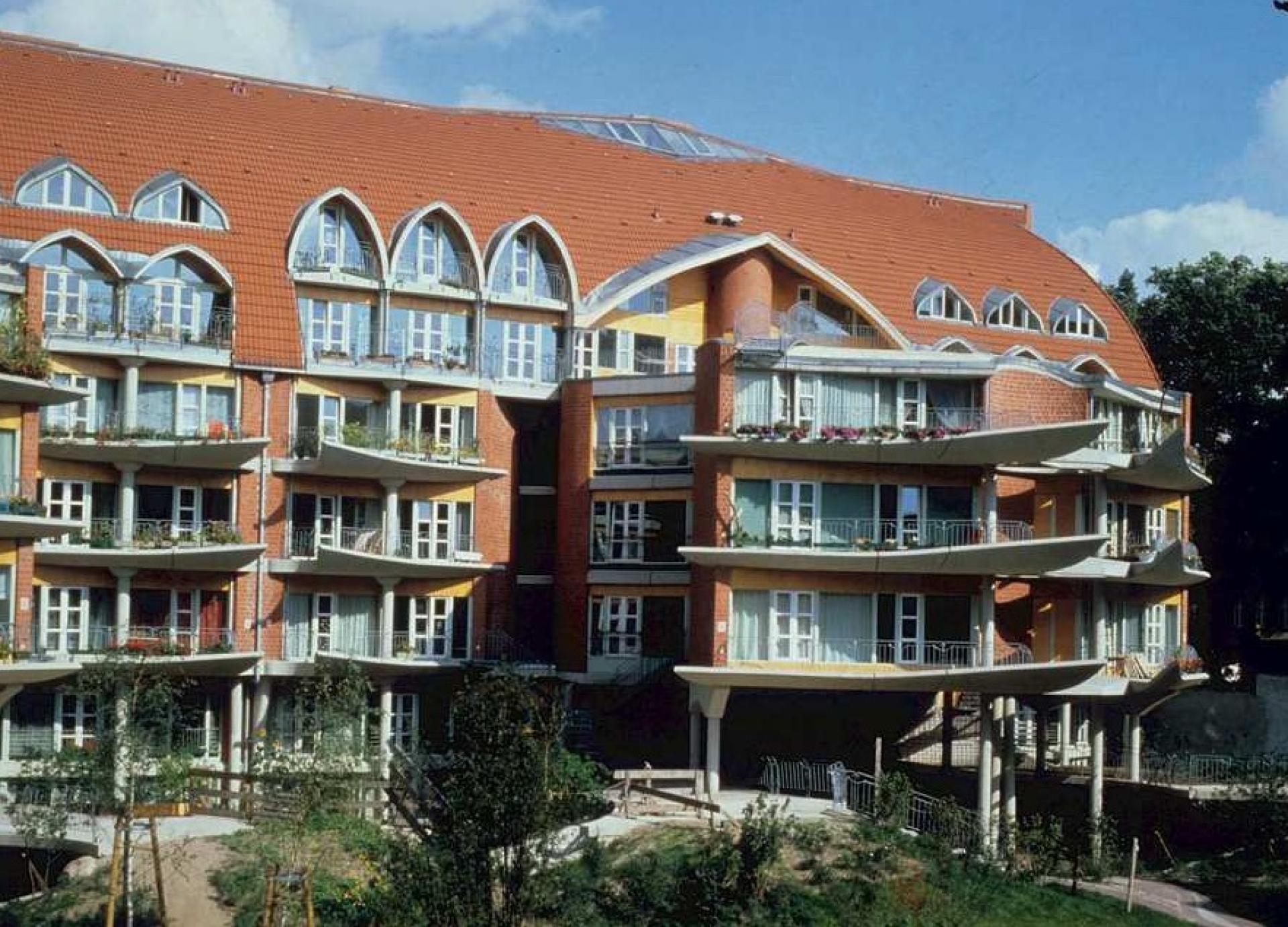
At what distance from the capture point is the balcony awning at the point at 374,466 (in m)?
54.5

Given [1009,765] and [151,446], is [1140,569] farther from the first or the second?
[151,446]

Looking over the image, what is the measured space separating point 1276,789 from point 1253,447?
21860 mm

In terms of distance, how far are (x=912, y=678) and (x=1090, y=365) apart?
1792 cm

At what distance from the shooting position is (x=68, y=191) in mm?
54594

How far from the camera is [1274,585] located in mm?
68188

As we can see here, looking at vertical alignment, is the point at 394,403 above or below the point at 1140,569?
above

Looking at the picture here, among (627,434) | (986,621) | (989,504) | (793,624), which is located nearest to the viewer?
(793,624)

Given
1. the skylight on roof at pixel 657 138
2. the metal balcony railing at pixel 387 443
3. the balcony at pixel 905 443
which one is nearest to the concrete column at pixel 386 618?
the metal balcony railing at pixel 387 443

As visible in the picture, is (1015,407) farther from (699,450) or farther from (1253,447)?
(1253,447)

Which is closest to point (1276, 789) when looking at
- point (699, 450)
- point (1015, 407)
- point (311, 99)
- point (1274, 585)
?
point (1015, 407)

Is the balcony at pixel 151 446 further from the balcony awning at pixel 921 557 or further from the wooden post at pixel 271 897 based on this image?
the wooden post at pixel 271 897

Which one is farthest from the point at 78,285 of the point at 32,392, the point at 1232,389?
the point at 1232,389

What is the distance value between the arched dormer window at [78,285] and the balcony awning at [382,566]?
7453mm

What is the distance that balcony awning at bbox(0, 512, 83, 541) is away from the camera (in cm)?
4456
